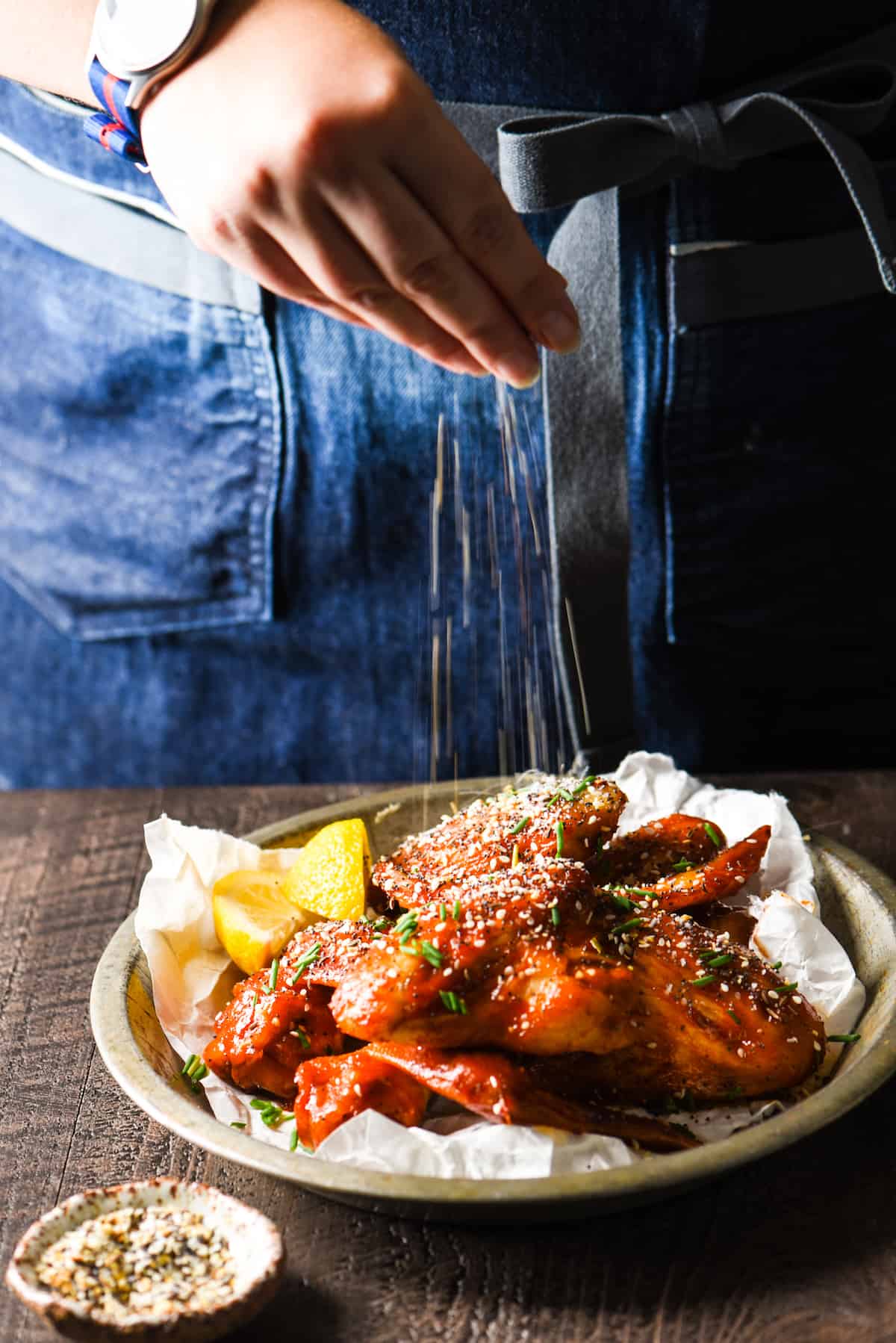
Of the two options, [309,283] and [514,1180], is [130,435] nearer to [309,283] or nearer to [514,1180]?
[309,283]

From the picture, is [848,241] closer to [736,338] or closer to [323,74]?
[736,338]

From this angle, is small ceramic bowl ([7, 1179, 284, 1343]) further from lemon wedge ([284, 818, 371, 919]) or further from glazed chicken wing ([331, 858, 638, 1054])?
lemon wedge ([284, 818, 371, 919])

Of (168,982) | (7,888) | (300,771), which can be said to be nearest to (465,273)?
(168,982)

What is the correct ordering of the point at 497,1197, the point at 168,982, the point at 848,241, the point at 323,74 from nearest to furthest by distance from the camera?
the point at 497,1197
the point at 323,74
the point at 168,982
the point at 848,241

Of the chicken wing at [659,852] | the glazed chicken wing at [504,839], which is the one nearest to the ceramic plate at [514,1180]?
the chicken wing at [659,852]

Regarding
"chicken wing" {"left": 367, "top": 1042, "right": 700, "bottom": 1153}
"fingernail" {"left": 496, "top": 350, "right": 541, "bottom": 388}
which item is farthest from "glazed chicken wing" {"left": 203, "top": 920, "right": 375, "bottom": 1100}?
"fingernail" {"left": 496, "top": 350, "right": 541, "bottom": 388}

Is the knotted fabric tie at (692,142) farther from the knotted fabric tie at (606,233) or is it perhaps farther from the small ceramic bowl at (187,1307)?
the small ceramic bowl at (187,1307)
